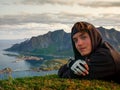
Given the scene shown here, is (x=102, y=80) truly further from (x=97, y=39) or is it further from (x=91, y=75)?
(x=97, y=39)

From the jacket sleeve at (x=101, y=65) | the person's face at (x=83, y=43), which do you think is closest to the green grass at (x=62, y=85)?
the jacket sleeve at (x=101, y=65)

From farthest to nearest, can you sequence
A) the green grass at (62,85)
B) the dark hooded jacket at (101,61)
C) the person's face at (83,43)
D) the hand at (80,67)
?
1. the person's face at (83,43)
2. the hand at (80,67)
3. the dark hooded jacket at (101,61)
4. the green grass at (62,85)

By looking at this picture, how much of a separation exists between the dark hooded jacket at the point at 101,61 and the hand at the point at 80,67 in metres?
0.20

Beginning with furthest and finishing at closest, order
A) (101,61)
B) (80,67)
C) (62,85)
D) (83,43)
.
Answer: (83,43) < (80,67) < (101,61) < (62,85)

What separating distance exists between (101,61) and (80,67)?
1.09m

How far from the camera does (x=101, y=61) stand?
15398mm

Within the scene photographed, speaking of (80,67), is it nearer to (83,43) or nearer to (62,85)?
(83,43)

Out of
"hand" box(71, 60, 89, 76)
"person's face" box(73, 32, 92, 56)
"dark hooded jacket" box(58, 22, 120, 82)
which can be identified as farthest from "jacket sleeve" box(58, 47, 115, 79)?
"person's face" box(73, 32, 92, 56)

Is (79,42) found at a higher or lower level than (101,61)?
higher

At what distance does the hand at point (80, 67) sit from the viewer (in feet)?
51.2

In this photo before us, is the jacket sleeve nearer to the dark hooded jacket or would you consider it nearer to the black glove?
the dark hooded jacket

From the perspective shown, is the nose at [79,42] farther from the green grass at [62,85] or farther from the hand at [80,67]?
the green grass at [62,85]

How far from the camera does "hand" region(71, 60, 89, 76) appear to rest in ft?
51.2

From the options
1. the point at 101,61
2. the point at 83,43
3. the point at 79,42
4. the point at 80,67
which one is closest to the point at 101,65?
the point at 101,61
